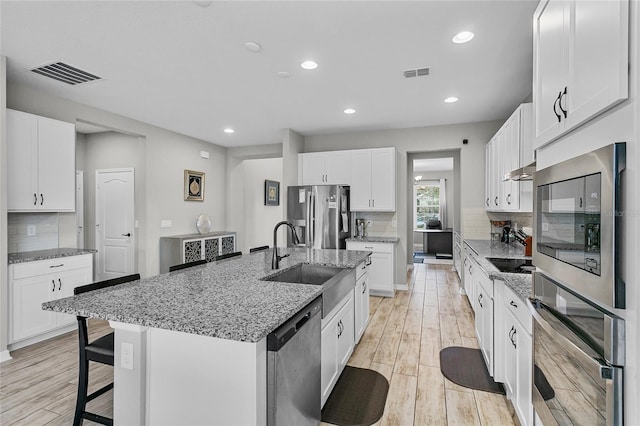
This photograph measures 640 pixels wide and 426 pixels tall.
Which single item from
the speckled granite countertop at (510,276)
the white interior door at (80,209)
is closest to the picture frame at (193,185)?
the white interior door at (80,209)

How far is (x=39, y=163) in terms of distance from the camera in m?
3.38

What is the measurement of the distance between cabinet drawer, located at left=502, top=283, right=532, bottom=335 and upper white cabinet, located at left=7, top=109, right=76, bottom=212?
14.5ft

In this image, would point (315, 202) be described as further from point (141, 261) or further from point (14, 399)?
point (14, 399)

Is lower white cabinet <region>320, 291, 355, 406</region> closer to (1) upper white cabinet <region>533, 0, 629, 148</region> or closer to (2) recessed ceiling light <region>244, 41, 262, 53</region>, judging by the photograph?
(1) upper white cabinet <region>533, 0, 629, 148</region>

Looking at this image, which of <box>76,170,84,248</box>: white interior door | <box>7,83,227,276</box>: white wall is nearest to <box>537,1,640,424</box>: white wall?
<box>7,83,227,276</box>: white wall

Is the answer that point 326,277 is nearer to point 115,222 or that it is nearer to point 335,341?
point 335,341

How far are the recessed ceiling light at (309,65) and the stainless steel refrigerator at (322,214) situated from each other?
2.18 m

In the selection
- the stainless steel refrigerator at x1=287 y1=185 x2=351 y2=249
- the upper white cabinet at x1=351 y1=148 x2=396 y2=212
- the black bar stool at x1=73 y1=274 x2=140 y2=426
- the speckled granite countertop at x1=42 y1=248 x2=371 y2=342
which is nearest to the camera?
the speckled granite countertop at x1=42 y1=248 x2=371 y2=342

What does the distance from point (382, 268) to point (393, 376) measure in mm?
2348

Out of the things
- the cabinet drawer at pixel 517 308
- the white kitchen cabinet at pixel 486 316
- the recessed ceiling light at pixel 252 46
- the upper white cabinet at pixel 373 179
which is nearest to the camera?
the cabinet drawer at pixel 517 308

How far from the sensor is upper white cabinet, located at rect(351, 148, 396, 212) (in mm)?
5043

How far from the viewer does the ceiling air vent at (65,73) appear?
9.75 feet

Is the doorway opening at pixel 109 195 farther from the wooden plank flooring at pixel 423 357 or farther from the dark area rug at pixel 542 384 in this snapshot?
the dark area rug at pixel 542 384

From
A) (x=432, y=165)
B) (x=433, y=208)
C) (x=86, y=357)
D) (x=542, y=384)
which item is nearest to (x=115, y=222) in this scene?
(x=86, y=357)
